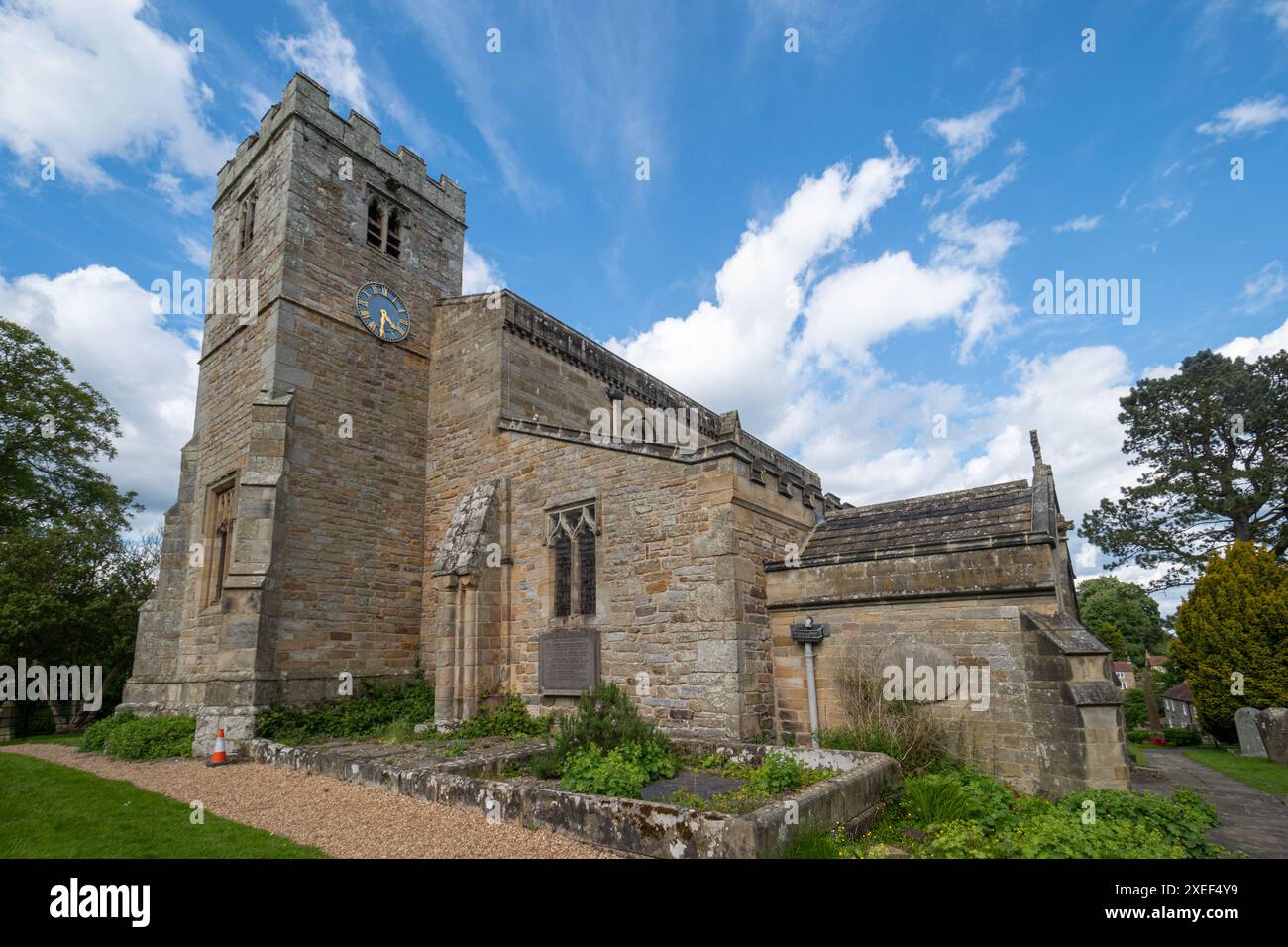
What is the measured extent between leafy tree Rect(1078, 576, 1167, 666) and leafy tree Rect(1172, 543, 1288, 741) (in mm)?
30964

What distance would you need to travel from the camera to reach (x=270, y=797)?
8109 mm

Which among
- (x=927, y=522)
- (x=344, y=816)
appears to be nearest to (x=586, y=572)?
(x=344, y=816)

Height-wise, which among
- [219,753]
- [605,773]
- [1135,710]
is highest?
[605,773]

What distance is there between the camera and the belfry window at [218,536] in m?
14.1

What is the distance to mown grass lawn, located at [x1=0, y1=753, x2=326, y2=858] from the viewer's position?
5926mm

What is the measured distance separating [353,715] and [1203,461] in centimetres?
3209

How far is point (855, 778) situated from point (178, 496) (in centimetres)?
1680

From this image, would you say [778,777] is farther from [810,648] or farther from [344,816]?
[344,816]

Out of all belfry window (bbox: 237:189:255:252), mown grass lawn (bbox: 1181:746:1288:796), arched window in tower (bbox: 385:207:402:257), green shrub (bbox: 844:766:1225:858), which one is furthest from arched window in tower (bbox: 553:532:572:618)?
mown grass lawn (bbox: 1181:746:1288:796)

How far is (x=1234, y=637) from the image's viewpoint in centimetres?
1816

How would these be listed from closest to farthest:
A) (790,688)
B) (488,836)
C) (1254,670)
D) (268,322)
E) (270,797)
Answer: (488,836) → (270,797) → (790,688) → (268,322) → (1254,670)
